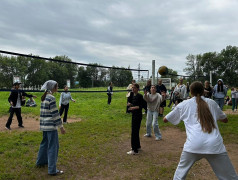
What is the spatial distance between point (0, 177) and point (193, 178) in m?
3.54

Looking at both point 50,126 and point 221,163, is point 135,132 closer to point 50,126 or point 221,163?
point 50,126

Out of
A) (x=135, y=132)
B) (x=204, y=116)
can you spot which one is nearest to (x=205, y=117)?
(x=204, y=116)

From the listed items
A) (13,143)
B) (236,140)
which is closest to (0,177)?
(13,143)

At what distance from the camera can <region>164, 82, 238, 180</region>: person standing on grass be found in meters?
2.49

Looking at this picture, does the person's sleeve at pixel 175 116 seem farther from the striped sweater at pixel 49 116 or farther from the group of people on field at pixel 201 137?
the striped sweater at pixel 49 116

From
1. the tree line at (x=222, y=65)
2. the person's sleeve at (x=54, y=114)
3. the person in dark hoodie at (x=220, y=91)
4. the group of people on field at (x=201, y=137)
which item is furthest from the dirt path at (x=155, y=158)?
the tree line at (x=222, y=65)

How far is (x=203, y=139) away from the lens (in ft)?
8.21

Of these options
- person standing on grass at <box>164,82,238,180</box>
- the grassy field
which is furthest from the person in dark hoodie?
person standing on grass at <box>164,82,238,180</box>

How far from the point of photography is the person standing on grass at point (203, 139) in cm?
249

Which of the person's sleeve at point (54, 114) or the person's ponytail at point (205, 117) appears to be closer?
the person's ponytail at point (205, 117)

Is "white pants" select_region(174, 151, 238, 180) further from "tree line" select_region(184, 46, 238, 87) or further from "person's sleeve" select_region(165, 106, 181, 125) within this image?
"tree line" select_region(184, 46, 238, 87)

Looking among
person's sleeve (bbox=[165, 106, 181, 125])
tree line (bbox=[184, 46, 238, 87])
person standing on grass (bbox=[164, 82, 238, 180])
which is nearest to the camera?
person standing on grass (bbox=[164, 82, 238, 180])

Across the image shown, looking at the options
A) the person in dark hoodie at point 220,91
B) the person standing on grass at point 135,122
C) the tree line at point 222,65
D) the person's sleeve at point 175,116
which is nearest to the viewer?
the person's sleeve at point 175,116

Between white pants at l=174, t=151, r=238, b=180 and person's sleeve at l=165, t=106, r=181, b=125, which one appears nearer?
white pants at l=174, t=151, r=238, b=180
